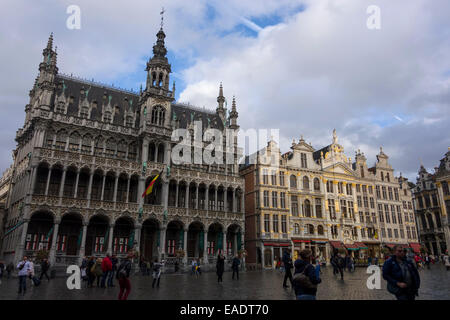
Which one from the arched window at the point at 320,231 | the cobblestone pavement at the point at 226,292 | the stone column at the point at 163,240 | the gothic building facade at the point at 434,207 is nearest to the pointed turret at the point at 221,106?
the stone column at the point at 163,240

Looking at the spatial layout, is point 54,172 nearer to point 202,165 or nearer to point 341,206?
point 202,165

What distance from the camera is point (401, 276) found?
7.41 meters

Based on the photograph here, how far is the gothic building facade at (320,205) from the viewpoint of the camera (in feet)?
164

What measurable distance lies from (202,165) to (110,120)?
14305 millimetres

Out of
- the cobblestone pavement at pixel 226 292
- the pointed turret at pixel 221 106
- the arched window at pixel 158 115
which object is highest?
the pointed turret at pixel 221 106

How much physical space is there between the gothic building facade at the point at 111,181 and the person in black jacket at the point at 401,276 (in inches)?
1241

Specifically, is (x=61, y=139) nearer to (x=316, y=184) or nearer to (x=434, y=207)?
(x=316, y=184)

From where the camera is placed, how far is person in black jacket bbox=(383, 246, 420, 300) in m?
7.26

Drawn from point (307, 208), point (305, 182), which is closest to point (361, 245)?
point (307, 208)

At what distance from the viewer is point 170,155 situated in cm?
4412

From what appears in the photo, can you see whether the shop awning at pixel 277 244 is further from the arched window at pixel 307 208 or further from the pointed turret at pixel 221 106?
the pointed turret at pixel 221 106

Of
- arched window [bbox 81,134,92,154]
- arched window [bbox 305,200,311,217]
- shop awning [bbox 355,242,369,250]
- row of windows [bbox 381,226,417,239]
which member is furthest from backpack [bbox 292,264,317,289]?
row of windows [bbox 381,226,417,239]
